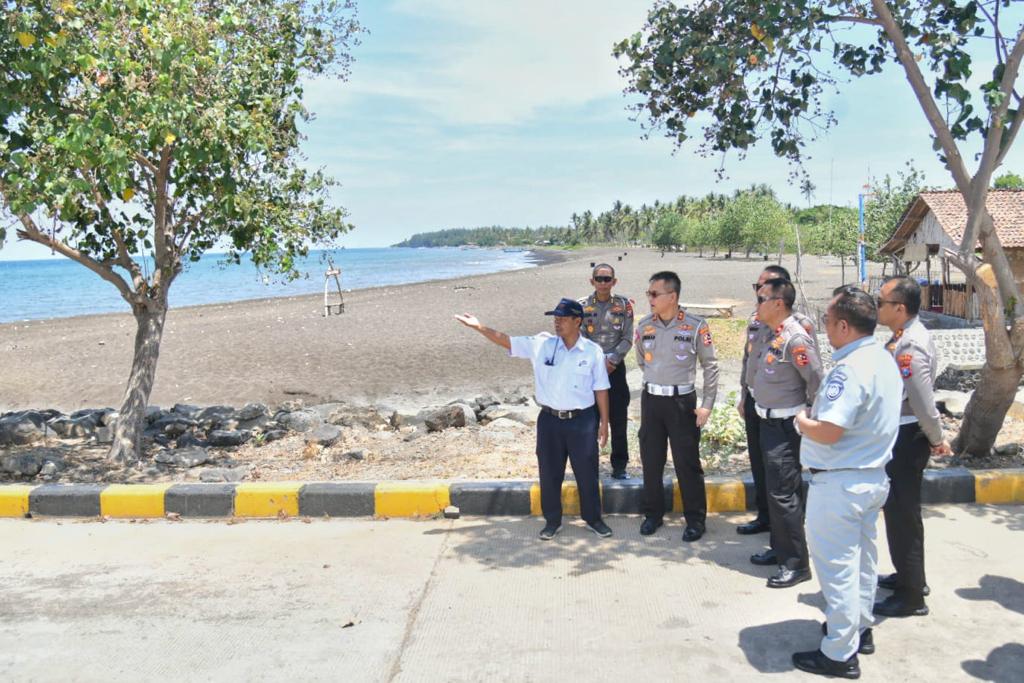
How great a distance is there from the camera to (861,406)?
3.43m

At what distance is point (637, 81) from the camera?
6844mm

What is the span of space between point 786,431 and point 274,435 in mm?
6839

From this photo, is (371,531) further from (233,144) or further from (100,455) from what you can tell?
(100,455)

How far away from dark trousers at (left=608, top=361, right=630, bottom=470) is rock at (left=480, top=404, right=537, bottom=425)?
3.47 metres

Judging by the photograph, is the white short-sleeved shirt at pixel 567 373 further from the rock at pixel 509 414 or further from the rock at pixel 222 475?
the rock at pixel 509 414

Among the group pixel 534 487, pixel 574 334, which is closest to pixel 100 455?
pixel 534 487

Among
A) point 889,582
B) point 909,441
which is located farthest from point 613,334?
point 889,582

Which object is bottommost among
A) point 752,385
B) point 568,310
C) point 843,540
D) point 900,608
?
point 900,608

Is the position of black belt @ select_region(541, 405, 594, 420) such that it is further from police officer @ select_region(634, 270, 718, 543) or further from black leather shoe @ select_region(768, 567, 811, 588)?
black leather shoe @ select_region(768, 567, 811, 588)

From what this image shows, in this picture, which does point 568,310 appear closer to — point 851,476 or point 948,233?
point 851,476

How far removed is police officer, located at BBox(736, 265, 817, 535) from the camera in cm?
480

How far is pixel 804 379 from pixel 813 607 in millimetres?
1203

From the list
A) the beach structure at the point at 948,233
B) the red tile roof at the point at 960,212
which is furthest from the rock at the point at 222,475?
the red tile roof at the point at 960,212

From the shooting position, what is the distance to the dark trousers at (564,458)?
5246mm
